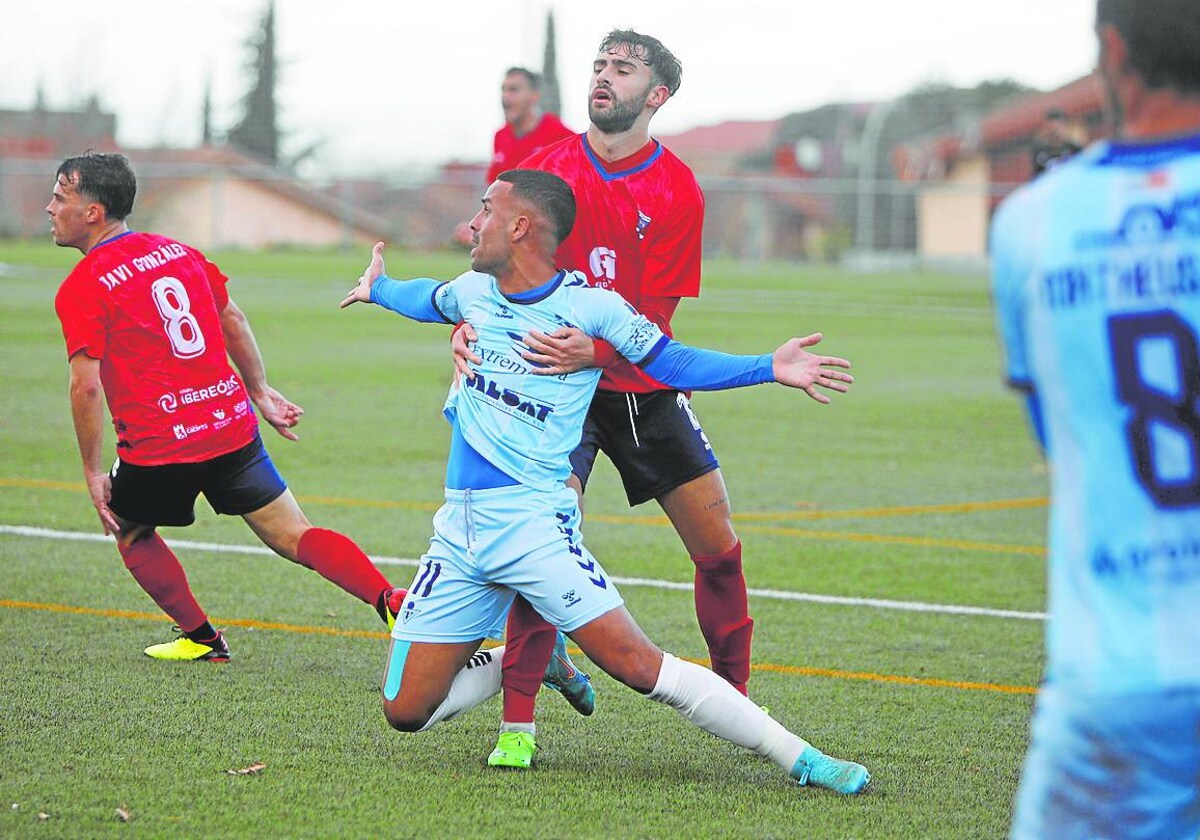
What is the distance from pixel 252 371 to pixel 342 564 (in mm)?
1001

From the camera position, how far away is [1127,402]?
2.47 metres

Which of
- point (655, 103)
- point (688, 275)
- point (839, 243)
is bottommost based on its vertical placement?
point (839, 243)

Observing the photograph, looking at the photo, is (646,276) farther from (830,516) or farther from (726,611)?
(830,516)

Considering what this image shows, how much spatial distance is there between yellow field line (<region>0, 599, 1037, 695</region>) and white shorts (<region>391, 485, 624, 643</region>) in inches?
76.0

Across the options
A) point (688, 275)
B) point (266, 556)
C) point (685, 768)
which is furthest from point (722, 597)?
point (266, 556)

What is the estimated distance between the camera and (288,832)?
14.1 ft

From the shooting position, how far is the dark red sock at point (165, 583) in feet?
20.4

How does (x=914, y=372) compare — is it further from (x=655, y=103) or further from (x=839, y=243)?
(x=839, y=243)

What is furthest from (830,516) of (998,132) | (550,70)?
(550,70)

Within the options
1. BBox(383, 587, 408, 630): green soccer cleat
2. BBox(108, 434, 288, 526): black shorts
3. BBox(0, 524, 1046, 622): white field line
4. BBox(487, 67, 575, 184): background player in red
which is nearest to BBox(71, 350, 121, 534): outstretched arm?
BBox(108, 434, 288, 526): black shorts

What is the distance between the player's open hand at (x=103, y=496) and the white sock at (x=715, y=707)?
2.32 m

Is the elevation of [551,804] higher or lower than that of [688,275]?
lower

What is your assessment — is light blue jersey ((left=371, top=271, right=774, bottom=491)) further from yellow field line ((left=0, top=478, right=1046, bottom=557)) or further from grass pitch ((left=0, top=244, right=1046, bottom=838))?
yellow field line ((left=0, top=478, right=1046, bottom=557))

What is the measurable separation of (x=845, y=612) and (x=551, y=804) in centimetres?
317
